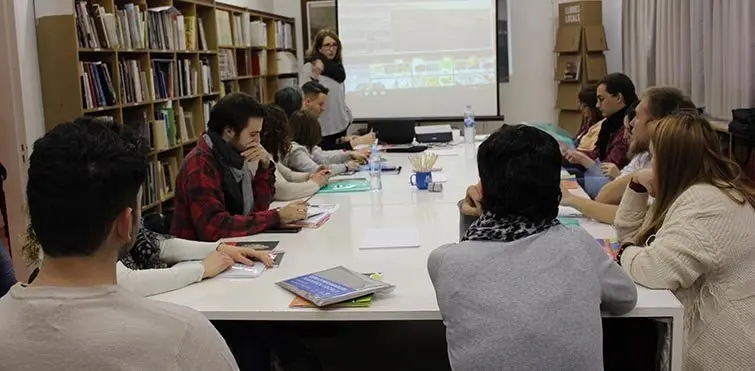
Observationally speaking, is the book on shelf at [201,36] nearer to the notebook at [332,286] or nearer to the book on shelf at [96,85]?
the book on shelf at [96,85]

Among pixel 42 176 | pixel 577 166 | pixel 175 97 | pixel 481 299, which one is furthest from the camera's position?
pixel 175 97

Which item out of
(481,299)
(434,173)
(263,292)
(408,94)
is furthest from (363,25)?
(481,299)

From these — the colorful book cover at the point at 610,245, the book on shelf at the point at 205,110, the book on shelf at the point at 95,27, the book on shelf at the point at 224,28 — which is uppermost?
the book on shelf at the point at 224,28

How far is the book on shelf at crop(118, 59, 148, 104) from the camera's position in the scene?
455 centimetres

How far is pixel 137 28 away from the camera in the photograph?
4.66 m

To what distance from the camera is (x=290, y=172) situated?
387 centimetres

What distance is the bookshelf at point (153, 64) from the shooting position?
410 centimetres

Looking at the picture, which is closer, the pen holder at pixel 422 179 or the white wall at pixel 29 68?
the pen holder at pixel 422 179

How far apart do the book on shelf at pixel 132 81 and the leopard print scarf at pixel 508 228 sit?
3.50 metres

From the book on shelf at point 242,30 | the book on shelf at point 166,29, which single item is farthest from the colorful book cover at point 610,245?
the book on shelf at point 242,30

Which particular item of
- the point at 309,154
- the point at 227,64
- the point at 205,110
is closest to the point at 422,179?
the point at 309,154

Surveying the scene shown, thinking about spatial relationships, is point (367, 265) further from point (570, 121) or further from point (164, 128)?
point (570, 121)

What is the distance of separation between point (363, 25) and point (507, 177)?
6139mm

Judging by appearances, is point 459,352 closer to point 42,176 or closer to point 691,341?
point 691,341
